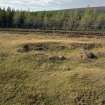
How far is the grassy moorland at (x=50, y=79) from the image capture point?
1744 cm

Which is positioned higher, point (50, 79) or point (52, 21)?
point (52, 21)

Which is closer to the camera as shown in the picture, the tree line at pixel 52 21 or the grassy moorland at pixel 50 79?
the grassy moorland at pixel 50 79

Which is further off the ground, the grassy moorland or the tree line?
the tree line

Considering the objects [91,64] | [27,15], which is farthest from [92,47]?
[27,15]

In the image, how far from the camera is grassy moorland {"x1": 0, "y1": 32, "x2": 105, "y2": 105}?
17.4 metres

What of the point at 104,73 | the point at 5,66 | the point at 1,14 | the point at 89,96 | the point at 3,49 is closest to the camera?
the point at 89,96

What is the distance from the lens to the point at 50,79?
780 inches

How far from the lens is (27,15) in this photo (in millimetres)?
93125

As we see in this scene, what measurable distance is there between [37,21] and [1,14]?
12.5 m

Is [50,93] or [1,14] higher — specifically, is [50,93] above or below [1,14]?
below

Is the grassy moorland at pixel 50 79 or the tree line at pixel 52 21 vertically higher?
the tree line at pixel 52 21

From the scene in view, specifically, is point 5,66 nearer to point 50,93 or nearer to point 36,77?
point 36,77

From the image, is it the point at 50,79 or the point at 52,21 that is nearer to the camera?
the point at 50,79

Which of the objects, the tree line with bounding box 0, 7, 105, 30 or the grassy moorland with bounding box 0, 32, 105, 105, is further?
the tree line with bounding box 0, 7, 105, 30
